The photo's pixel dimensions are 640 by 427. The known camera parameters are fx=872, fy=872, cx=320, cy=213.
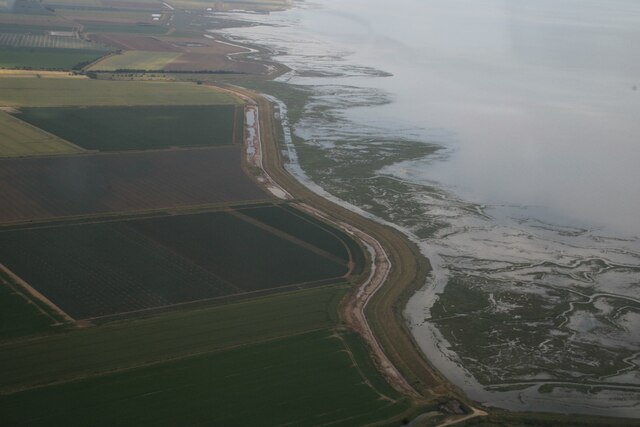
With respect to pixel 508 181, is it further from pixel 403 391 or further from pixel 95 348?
pixel 95 348

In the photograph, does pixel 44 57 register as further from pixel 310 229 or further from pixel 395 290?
pixel 395 290

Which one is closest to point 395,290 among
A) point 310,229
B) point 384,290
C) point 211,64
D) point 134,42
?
point 384,290

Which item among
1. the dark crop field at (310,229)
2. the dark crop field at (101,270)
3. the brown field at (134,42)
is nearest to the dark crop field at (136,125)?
the dark crop field at (310,229)

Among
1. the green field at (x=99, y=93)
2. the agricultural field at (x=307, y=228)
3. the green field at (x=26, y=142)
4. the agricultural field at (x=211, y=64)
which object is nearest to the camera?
the agricultural field at (x=307, y=228)

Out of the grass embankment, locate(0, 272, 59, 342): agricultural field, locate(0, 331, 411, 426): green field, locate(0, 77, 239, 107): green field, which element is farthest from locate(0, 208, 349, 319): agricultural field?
locate(0, 77, 239, 107): green field

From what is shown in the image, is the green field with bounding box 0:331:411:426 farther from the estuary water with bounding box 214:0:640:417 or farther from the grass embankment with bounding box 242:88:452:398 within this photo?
the estuary water with bounding box 214:0:640:417

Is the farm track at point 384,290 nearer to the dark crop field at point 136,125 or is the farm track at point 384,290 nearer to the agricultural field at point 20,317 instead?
the dark crop field at point 136,125
